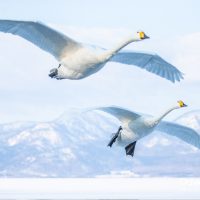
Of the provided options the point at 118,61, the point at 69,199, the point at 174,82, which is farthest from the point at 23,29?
the point at 69,199

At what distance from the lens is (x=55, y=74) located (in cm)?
1922

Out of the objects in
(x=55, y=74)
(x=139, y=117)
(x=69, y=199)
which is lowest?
(x=69, y=199)

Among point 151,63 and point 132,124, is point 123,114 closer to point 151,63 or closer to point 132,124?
point 132,124

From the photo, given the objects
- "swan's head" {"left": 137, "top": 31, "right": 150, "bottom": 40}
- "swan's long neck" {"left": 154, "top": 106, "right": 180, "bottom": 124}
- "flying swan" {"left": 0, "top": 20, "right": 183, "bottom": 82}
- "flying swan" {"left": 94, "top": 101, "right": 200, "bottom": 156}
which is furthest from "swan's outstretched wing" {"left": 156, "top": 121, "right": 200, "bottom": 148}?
"swan's head" {"left": 137, "top": 31, "right": 150, "bottom": 40}

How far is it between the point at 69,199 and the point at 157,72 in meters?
6.37

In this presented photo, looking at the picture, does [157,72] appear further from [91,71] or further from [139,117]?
[91,71]

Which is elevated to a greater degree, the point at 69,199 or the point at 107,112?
the point at 107,112

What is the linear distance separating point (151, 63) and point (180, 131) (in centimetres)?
198

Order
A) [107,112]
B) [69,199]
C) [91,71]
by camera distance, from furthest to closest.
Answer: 1. [69,199]
2. [107,112]
3. [91,71]

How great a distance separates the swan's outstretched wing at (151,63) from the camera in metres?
21.9

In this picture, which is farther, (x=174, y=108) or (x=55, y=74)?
(x=174, y=108)

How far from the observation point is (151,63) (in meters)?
22.5

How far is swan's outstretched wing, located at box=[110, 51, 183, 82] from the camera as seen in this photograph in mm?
21891

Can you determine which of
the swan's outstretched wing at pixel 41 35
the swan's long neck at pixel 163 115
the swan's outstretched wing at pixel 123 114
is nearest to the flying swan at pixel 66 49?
the swan's outstretched wing at pixel 41 35
